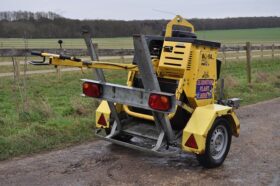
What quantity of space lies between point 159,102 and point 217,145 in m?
1.39

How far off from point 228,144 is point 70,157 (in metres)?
2.26

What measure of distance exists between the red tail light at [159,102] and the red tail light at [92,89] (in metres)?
0.88

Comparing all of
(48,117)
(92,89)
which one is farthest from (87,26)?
(48,117)

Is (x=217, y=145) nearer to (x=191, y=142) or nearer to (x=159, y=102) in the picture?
(x=191, y=142)

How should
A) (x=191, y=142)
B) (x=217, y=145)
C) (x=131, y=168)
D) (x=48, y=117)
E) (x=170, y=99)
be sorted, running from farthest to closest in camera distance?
1. (x=48, y=117)
2. (x=217, y=145)
3. (x=131, y=168)
4. (x=191, y=142)
5. (x=170, y=99)

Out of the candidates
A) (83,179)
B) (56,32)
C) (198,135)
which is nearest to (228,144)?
(198,135)

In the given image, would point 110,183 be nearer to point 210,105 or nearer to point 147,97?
point 147,97

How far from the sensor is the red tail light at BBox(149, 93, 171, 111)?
5031 mm

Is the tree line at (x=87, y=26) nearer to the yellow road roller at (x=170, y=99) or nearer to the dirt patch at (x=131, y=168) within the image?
the yellow road roller at (x=170, y=99)

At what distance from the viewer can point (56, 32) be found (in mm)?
18484

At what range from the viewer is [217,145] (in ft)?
19.6

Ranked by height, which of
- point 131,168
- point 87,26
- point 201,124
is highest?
point 87,26

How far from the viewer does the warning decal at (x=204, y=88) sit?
587 cm

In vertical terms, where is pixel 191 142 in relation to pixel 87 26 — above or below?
below
